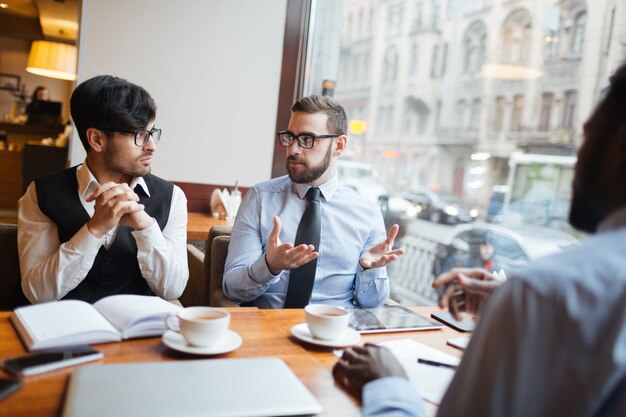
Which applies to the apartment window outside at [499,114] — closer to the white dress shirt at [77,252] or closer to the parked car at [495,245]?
the parked car at [495,245]

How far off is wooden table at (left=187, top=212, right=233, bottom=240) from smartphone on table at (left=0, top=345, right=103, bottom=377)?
5.69 ft

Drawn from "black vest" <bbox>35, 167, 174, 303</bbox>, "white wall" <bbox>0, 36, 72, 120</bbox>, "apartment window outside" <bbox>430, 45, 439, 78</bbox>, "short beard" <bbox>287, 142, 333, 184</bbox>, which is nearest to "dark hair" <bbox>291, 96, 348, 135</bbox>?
"short beard" <bbox>287, 142, 333, 184</bbox>

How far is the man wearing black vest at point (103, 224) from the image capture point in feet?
5.19

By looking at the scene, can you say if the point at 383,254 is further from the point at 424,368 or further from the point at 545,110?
the point at 545,110

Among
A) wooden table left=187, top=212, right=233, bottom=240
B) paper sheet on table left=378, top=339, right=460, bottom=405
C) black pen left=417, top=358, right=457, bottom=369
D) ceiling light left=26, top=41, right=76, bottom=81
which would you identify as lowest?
wooden table left=187, top=212, right=233, bottom=240

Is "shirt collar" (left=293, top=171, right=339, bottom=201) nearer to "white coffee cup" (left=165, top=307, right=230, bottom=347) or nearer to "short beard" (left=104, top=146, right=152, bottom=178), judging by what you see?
"short beard" (left=104, top=146, right=152, bottom=178)

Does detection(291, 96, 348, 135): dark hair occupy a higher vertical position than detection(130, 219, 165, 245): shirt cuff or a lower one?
higher

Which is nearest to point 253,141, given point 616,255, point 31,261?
point 31,261

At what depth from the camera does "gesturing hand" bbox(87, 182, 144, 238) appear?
1507 millimetres

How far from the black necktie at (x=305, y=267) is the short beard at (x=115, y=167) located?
582mm

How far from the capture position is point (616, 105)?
692 millimetres

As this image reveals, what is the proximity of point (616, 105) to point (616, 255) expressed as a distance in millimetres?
215

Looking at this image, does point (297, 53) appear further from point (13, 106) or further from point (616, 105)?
point (13, 106)

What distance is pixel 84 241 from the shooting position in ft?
5.06
